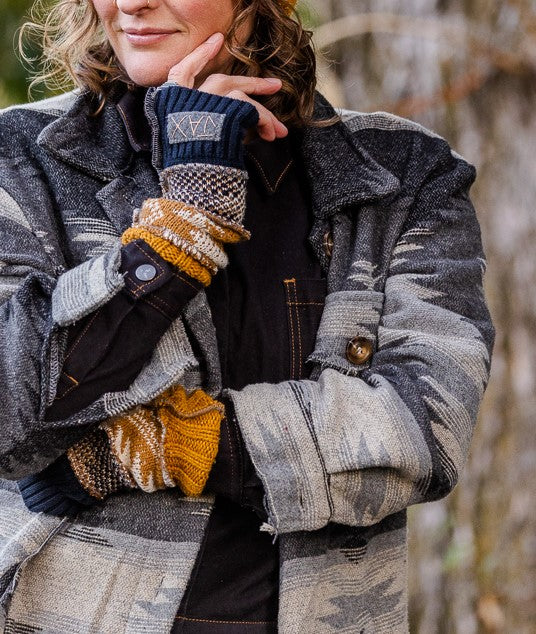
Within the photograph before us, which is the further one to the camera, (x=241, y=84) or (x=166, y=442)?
(x=241, y=84)

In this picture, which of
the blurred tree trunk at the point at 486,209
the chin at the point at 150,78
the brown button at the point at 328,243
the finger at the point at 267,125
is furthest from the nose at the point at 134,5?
the blurred tree trunk at the point at 486,209

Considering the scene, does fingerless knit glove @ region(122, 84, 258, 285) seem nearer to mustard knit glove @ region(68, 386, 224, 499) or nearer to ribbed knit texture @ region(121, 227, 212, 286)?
ribbed knit texture @ region(121, 227, 212, 286)

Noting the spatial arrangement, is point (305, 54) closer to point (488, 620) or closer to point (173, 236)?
point (173, 236)

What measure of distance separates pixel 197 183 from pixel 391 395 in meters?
0.49

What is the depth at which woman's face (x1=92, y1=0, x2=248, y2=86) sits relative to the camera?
1881 mm

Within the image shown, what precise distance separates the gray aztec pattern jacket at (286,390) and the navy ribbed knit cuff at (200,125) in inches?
5.9

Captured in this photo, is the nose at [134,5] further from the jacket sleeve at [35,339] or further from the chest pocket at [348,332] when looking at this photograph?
the chest pocket at [348,332]

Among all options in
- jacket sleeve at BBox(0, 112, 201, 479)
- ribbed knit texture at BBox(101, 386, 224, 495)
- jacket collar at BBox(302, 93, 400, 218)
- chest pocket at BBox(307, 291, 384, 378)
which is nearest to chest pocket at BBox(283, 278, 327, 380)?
chest pocket at BBox(307, 291, 384, 378)

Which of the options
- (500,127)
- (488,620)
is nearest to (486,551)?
(488,620)

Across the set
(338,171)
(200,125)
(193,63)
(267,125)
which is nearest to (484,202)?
(338,171)

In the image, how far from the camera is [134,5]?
186cm

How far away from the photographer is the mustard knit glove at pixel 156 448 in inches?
64.1

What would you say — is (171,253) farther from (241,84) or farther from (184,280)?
(241,84)

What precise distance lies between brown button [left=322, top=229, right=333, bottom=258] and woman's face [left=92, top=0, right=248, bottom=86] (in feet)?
1.40
